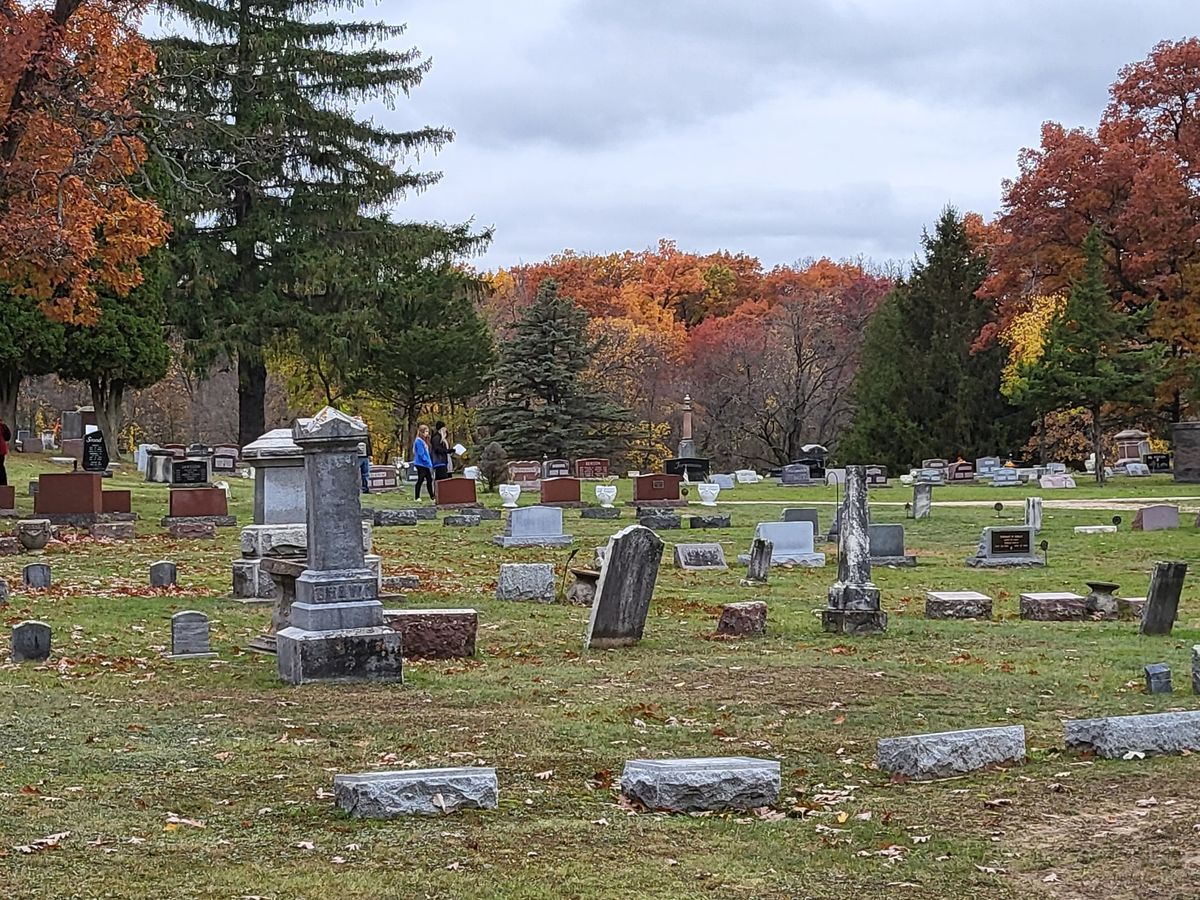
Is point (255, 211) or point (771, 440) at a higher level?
point (255, 211)

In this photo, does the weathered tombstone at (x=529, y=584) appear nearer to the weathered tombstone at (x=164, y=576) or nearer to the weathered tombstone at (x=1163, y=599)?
the weathered tombstone at (x=164, y=576)

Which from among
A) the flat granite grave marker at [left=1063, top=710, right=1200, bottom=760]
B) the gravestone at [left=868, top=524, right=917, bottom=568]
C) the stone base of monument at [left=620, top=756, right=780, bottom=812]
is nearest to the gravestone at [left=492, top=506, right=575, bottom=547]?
the gravestone at [left=868, top=524, right=917, bottom=568]

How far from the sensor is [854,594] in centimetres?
1441

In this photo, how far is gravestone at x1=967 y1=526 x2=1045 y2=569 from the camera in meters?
22.1

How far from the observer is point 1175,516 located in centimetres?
2767

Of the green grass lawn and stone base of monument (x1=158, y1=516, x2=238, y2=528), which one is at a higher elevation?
stone base of monument (x1=158, y1=516, x2=238, y2=528)

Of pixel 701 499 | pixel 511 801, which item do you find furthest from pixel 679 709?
pixel 701 499

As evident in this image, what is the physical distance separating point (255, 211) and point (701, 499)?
18687mm

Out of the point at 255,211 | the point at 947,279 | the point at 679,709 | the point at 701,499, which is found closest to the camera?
the point at 679,709

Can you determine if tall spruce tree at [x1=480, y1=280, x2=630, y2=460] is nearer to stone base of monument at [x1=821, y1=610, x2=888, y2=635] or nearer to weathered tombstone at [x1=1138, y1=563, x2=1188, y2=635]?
stone base of monument at [x1=821, y1=610, x2=888, y2=635]

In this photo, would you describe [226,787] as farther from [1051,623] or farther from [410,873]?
[1051,623]

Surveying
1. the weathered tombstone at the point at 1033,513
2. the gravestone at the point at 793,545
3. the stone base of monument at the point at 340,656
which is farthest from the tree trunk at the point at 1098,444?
the stone base of monument at the point at 340,656

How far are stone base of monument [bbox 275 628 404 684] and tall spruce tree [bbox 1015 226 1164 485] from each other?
34778mm

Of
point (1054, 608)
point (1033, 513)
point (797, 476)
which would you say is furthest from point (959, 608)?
point (797, 476)
